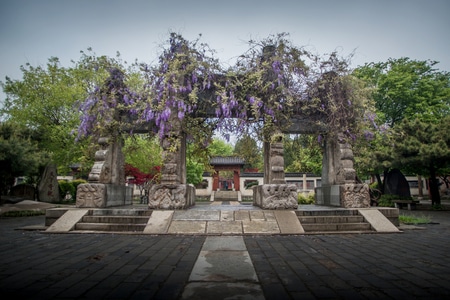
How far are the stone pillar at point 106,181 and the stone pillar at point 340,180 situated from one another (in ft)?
22.7

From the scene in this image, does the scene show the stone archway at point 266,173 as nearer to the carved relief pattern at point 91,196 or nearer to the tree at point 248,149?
the carved relief pattern at point 91,196

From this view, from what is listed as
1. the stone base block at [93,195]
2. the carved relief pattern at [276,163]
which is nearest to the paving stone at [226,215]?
the carved relief pattern at [276,163]

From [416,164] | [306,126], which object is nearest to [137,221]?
[306,126]

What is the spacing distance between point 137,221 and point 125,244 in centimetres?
177

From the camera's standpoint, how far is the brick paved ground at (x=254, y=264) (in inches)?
99.0

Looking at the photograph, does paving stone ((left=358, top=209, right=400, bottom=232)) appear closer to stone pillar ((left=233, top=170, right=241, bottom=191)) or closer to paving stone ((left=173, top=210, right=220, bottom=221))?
paving stone ((left=173, top=210, right=220, bottom=221))

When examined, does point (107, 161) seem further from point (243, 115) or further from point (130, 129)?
point (243, 115)

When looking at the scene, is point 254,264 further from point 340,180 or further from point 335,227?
point 340,180

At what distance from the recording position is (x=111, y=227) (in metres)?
6.39

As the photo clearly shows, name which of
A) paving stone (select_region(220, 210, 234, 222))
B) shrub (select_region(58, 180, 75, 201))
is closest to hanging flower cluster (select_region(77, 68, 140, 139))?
paving stone (select_region(220, 210, 234, 222))

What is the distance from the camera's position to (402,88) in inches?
734

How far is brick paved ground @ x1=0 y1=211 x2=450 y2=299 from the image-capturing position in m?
2.52

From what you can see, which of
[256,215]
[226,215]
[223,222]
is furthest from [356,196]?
[223,222]

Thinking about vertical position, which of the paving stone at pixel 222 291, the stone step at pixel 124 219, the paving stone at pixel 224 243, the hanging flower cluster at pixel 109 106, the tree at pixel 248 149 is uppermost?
the hanging flower cluster at pixel 109 106
